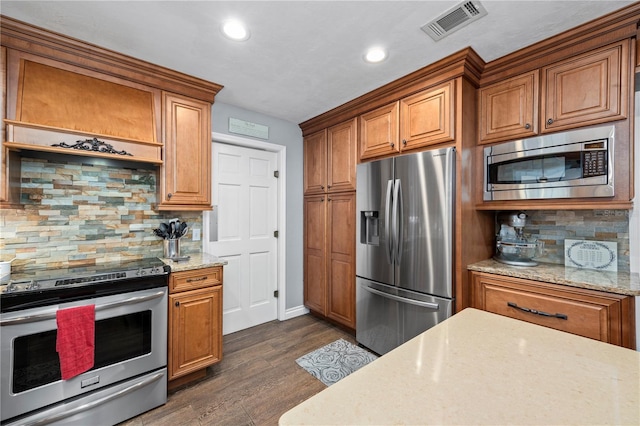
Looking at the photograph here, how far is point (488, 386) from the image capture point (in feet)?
2.15

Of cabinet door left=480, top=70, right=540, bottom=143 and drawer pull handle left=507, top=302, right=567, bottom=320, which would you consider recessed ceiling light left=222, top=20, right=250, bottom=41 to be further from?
drawer pull handle left=507, top=302, right=567, bottom=320

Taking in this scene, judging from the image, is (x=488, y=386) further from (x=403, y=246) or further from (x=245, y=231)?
(x=245, y=231)

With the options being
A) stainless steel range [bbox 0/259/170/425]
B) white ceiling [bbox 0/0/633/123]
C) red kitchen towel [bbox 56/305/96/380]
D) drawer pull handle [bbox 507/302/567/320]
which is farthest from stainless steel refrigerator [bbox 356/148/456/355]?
red kitchen towel [bbox 56/305/96/380]

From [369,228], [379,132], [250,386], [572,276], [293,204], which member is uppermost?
[379,132]

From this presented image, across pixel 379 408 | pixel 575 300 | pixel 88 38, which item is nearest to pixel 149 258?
pixel 88 38

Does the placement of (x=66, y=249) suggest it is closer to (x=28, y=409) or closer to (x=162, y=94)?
(x=28, y=409)

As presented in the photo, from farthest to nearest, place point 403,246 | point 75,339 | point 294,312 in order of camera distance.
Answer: point 294,312 < point 403,246 < point 75,339

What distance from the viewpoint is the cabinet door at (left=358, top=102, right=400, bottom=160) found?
2555mm

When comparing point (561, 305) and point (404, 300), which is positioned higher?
point (561, 305)

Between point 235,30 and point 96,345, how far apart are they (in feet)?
7.16

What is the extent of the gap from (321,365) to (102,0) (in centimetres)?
296

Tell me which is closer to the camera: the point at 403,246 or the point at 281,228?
the point at 403,246

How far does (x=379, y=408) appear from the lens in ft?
1.90

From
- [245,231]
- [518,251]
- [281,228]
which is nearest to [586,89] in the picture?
[518,251]
